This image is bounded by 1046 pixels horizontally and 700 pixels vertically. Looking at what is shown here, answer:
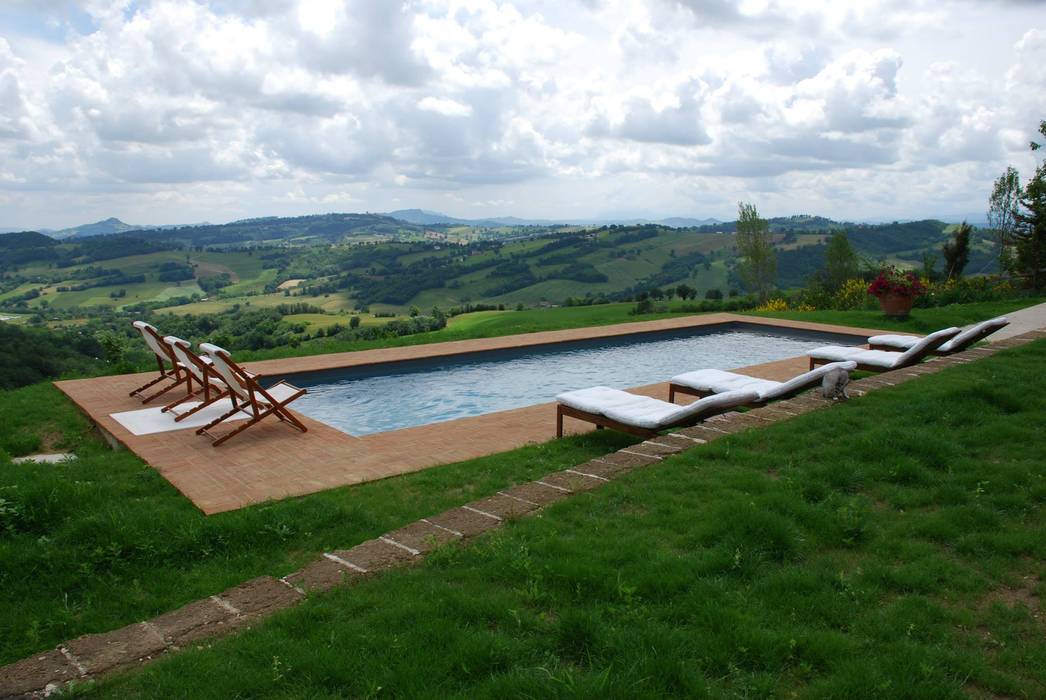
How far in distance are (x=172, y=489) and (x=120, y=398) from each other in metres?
3.72

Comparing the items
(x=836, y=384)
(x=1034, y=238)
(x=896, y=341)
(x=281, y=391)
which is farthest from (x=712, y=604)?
(x=1034, y=238)

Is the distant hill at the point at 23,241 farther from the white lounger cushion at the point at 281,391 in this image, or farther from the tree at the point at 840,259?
the white lounger cushion at the point at 281,391

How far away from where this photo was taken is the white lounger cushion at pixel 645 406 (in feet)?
17.1

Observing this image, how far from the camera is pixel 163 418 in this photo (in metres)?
6.94

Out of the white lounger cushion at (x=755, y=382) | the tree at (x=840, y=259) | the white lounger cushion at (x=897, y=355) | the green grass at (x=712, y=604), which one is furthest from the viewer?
the tree at (x=840, y=259)

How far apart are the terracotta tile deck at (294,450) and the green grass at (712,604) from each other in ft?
7.19

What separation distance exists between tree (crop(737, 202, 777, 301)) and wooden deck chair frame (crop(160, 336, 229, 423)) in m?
29.2

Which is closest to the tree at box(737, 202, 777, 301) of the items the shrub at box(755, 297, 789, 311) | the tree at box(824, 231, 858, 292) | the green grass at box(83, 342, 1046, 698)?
the tree at box(824, 231, 858, 292)

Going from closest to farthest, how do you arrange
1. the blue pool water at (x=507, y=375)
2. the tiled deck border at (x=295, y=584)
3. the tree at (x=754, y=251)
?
the tiled deck border at (x=295, y=584), the blue pool water at (x=507, y=375), the tree at (x=754, y=251)

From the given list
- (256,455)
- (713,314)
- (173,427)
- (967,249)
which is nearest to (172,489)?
(256,455)

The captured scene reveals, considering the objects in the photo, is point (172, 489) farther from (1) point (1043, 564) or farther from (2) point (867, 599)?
(1) point (1043, 564)

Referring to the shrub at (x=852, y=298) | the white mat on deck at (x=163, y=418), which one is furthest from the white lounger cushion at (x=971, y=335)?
the shrub at (x=852, y=298)

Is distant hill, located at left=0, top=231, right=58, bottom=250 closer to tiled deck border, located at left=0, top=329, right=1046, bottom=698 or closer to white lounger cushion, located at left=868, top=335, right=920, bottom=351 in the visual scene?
white lounger cushion, located at left=868, top=335, right=920, bottom=351

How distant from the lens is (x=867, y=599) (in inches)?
101
